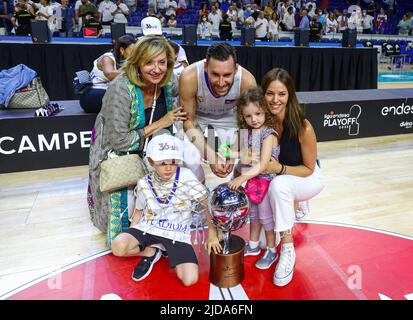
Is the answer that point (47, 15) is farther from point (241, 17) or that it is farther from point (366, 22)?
point (366, 22)

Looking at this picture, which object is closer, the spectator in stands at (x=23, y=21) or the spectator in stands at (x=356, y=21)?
the spectator in stands at (x=23, y=21)

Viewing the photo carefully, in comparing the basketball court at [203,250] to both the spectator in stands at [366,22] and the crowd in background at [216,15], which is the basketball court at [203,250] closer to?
the crowd in background at [216,15]

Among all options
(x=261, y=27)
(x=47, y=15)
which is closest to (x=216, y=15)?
(x=261, y=27)

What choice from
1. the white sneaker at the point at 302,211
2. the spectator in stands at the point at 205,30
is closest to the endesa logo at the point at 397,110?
the white sneaker at the point at 302,211

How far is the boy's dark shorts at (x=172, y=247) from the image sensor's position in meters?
1.91

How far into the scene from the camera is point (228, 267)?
1810 millimetres

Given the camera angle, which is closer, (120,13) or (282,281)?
(282,281)

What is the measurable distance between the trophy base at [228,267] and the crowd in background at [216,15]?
6270 millimetres

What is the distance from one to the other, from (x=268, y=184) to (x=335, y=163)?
6.57 feet

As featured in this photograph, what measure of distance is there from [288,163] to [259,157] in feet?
0.61

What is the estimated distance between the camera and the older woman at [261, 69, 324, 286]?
1.90 metres

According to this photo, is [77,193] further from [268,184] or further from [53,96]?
[53,96]

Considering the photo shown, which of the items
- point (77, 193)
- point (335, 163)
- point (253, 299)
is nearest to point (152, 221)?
point (253, 299)

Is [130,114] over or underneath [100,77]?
underneath
